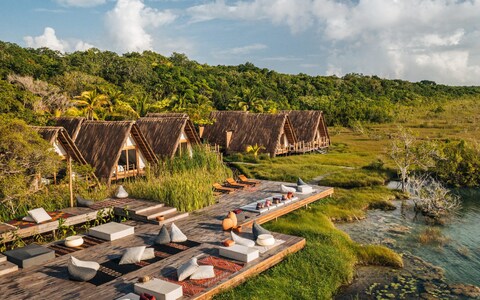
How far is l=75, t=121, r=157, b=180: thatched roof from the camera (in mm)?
19078

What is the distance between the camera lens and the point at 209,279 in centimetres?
880

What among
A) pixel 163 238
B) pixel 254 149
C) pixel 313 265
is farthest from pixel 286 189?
pixel 254 149

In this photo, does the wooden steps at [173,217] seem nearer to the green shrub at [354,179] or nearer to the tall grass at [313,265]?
the tall grass at [313,265]

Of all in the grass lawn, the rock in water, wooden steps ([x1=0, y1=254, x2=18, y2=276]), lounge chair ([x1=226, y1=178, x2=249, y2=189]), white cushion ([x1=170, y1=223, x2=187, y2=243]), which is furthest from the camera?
lounge chair ([x1=226, y1=178, x2=249, y2=189])

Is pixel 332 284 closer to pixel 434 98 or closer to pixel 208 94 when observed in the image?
pixel 208 94

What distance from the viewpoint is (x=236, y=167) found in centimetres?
2623

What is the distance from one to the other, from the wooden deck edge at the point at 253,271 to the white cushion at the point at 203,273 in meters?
0.39

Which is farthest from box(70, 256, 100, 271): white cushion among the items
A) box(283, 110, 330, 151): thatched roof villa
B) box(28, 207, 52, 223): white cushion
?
box(283, 110, 330, 151): thatched roof villa

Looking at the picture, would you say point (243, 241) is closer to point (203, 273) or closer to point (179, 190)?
point (203, 273)

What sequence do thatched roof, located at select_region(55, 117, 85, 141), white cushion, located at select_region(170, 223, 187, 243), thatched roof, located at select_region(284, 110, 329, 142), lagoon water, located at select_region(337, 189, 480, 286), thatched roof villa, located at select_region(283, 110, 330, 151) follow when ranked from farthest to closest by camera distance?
1. thatched roof, located at select_region(284, 110, 329, 142)
2. thatched roof villa, located at select_region(283, 110, 330, 151)
3. thatched roof, located at select_region(55, 117, 85, 141)
4. lagoon water, located at select_region(337, 189, 480, 286)
5. white cushion, located at select_region(170, 223, 187, 243)

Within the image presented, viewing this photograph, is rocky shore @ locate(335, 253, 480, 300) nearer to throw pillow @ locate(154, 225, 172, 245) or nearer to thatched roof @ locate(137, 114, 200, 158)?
throw pillow @ locate(154, 225, 172, 245)

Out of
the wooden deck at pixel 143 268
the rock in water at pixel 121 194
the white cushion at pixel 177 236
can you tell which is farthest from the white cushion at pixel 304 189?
the white cushion at pixel 177 236

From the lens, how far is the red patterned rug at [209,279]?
8.33 m

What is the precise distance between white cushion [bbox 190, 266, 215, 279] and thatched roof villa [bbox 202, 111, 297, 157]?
20.6 meters
